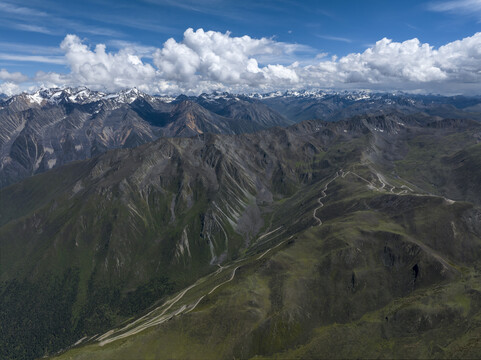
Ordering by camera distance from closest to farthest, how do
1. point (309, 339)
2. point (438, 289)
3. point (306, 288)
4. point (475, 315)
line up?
point (475, 315) → point (309, 339) → point (438, 289) → point (306, 288)

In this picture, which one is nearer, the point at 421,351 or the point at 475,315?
the point at 421,351

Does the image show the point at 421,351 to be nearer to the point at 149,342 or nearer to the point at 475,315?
the point at 475,315

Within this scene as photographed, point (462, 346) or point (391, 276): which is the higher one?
point (391, 276)

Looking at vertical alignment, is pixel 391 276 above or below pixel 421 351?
above

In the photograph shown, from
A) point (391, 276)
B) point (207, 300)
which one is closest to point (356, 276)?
point (391, 276)

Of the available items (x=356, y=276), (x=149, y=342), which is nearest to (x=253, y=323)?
(x=149, y=342)

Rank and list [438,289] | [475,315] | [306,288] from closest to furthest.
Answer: [475,315], [438,289], [306,288]

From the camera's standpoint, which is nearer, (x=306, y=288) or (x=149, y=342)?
(x=149, y=342)

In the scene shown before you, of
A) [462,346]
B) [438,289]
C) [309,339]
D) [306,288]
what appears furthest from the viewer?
[306,288]

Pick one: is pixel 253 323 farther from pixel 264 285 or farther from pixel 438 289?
pixel 438 289
